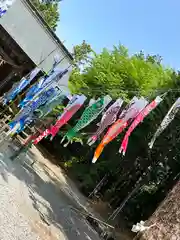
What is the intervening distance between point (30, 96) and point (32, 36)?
4.47 meters

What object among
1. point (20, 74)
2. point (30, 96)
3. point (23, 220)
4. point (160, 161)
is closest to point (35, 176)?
point (30, 96)

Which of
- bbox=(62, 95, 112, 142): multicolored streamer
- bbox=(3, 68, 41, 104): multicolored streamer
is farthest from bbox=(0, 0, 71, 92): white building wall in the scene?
bbox=(62, 95, 112, 142): multicolored streamer

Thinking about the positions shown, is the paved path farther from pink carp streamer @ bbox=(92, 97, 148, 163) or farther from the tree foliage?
the tree foliage

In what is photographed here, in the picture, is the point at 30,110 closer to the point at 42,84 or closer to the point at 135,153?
the point at 42,84

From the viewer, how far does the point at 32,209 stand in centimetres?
845

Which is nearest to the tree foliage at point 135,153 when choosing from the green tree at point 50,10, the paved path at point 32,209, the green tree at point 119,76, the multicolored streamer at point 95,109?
the green tree at point 119,76

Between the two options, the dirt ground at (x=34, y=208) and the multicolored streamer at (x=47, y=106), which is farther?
the multicolored streamer at (x=47, y=106)

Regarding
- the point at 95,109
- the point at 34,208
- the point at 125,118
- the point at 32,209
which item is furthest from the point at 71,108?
the point at 32,209

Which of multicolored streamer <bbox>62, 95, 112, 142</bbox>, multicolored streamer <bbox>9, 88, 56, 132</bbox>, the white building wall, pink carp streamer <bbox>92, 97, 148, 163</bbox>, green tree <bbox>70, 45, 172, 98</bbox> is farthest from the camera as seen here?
green tree <bbox>70, 45, 172, 98</bbox>

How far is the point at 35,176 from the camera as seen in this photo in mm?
11891

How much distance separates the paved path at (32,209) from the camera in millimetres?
7023

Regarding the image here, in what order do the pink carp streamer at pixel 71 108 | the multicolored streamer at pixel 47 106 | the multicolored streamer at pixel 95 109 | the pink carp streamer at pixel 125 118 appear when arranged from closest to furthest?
the pink carp streamer at pixel 125 118 < the multicolored streamer at pixel 95 109 < the pink carp streamer at pixel 71 108 < the multicolored streamer at pixel 47 106

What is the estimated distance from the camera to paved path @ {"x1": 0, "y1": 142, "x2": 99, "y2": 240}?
23.0 ft

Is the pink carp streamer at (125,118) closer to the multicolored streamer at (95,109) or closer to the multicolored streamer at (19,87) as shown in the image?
the multicolored streamer at (95,109)
